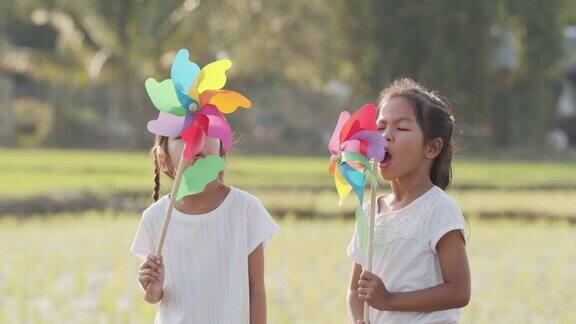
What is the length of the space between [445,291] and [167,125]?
64 centimetres

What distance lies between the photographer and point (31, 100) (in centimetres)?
3031

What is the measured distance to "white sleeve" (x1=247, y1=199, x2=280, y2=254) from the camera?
10.5ft

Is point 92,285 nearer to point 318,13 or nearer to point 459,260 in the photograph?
point 459,260

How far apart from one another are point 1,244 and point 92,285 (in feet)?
8.61

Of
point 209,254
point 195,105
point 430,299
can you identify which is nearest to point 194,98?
point 195,105

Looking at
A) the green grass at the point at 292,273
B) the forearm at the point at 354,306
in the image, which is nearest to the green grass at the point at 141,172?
the green grass at the point at 292,273

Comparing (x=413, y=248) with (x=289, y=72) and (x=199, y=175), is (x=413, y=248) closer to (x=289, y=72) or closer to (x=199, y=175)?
(x=199, y=175)

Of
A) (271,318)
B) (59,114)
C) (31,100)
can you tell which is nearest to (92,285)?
(271,318)

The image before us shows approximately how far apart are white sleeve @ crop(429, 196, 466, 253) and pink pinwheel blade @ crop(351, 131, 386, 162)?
18 cm

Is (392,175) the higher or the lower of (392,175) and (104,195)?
the lower

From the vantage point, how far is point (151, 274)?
9.97ft

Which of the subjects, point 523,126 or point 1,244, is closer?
point 1,244

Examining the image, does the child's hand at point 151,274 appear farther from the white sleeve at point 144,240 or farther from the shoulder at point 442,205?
the shoulder at point 442,205

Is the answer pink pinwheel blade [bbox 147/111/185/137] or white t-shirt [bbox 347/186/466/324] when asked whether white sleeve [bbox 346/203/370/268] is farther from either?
pink pinwheel blade [bbox 147/111/185/137]
